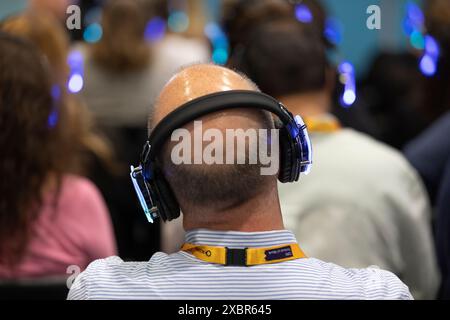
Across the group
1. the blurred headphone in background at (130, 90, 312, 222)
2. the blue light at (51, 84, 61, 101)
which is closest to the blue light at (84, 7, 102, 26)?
the blue light at (51, 84, 61, 101)

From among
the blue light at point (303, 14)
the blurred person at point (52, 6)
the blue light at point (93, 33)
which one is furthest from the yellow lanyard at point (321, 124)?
the blurred person at point (52, 6)

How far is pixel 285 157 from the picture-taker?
46.3 inches

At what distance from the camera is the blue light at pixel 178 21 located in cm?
340

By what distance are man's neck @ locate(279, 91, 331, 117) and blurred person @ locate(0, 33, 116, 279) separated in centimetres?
49

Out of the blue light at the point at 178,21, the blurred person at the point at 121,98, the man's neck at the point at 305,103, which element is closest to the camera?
the man's neck at the point at 305,103

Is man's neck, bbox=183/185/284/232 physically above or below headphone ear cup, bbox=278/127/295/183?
below

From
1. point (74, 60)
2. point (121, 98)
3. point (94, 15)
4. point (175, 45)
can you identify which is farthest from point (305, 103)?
point (175, 45)

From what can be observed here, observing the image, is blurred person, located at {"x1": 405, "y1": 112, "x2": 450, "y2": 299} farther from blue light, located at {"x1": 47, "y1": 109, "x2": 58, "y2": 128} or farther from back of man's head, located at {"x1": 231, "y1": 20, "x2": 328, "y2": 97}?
blue light, located at {"x1": 47, "y1": 109, "x2": 58, "y2": 128}

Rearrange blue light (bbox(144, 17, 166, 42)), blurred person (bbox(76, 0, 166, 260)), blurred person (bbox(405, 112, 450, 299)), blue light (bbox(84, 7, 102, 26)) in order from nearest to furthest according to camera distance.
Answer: blurred person (bbox(405, 112, 450, 299)) < blurred person (bbox(76, 0, 166, 260)) < blue light (bbox(84, 7, 102, 26)) < blue light (bbox(144, 17, 166, 42))

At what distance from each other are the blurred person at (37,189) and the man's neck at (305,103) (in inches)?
19.3

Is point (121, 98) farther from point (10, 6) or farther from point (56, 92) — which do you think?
point (56, 92)

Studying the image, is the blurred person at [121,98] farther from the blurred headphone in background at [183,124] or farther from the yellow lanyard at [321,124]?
the blurred headphone in background at [183,124]

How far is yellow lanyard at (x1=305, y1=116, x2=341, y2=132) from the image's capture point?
1.67m
